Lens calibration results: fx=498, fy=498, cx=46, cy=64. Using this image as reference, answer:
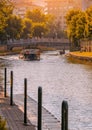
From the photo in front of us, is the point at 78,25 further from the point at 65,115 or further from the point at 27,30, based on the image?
the point at 65,115

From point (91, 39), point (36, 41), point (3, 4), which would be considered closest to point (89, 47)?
point (91, 39)

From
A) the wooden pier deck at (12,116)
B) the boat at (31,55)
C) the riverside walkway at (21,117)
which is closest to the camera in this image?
the wooden pier deck at (12,116)

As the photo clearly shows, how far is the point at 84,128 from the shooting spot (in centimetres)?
1819

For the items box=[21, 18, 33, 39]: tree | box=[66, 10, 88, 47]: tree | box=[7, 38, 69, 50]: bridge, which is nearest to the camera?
box=[66, 10, 88, 47]: tree

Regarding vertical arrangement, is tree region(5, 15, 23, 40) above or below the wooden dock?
below

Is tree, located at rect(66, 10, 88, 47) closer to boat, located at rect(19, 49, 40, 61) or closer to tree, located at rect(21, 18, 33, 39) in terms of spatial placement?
boat, located at rect(19, 49, 40, 61)

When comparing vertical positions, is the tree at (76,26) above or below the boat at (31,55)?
above

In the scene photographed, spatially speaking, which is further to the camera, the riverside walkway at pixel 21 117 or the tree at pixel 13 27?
the tree at pixel 13 27

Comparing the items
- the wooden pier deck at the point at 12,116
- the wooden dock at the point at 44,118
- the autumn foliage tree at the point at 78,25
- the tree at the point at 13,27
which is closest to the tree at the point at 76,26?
the autumn foliage tree at the point at 78,25

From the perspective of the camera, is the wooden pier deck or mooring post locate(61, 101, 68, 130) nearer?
mooring post locate(61, 101, 68, 130)

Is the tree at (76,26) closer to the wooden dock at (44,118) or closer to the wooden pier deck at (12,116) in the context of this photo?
the wooden dock at (44,118)

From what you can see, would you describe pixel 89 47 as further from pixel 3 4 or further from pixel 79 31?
pixel 3 4

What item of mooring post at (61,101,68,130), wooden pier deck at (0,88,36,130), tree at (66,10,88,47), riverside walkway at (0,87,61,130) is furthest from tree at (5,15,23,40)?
mooring post at (61,101,68,130)

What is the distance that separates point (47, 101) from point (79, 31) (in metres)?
95.1
